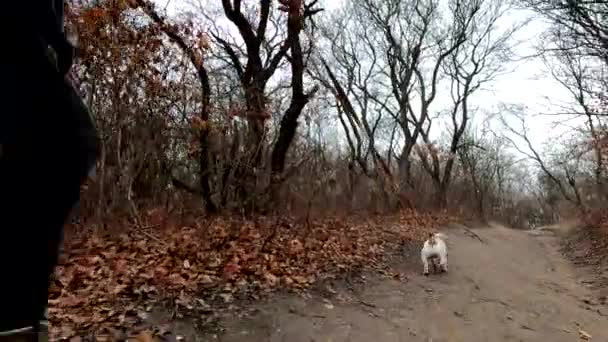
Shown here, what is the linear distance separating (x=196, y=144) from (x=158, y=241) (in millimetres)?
3180

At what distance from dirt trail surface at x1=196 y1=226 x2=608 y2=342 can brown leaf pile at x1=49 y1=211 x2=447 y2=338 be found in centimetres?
55

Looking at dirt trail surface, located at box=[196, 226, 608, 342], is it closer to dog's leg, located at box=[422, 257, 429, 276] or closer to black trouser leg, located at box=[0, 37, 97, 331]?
dog's leg, located at box=[422, 257, 429, 276]

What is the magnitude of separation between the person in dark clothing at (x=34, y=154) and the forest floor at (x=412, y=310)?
161 inches

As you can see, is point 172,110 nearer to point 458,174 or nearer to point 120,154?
point 120,154

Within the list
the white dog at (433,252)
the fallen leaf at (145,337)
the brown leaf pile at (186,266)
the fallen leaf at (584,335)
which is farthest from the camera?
the white dog at (433,252)

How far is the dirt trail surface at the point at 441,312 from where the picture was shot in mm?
6180

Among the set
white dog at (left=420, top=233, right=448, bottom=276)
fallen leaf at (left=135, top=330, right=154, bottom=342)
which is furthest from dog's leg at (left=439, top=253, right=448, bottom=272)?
fallen leaf at (left=135, top=330, right=154, bottom=342)

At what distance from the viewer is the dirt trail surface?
6180mm

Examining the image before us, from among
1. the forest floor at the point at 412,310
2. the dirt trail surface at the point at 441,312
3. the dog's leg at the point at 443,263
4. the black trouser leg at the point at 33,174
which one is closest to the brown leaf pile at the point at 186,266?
the forest floor at the point at 412,310

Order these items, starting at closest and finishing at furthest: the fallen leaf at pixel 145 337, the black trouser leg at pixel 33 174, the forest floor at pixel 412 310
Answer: the black trouser leg at pixel 33 174 → the fallen leaf at pixel 145 337 → the forest floor at pixel 412 310

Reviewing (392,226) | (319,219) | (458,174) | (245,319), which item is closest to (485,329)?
(245,319)

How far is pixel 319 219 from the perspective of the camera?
12.8m

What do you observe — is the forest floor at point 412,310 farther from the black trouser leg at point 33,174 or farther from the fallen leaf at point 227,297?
the black trouser leg at point 33,174

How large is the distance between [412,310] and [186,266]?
11.7 feet
